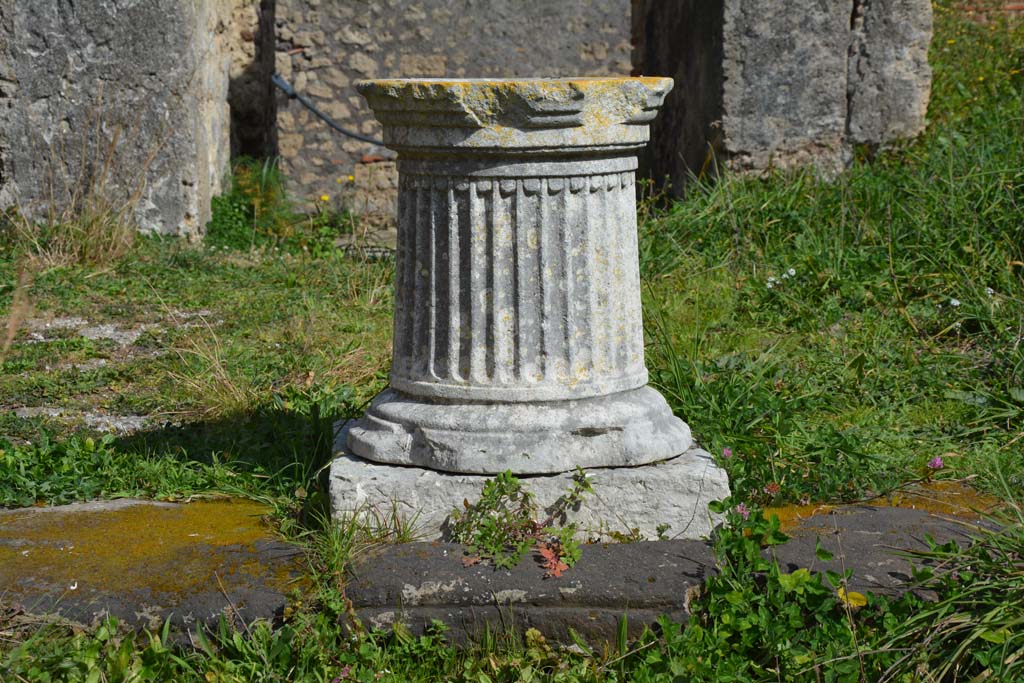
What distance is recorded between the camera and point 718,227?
6195 mm

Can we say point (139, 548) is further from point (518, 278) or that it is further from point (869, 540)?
point (869, 540)

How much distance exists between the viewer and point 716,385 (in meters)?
3.97

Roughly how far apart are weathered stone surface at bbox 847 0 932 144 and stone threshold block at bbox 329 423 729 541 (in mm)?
4644

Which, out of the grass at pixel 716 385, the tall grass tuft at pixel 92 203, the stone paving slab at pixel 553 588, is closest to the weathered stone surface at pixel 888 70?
the grass at pixel 716 385

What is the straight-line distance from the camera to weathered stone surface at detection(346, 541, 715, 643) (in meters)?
2.66

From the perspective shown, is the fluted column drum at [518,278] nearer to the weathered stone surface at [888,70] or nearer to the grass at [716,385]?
the grass at [716,385]

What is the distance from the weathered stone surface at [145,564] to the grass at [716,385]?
0.23 ft

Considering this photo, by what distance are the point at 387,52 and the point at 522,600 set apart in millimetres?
6551

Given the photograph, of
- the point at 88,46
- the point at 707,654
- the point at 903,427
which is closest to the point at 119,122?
the point at 88,46

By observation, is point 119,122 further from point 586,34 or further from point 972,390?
point 972,390

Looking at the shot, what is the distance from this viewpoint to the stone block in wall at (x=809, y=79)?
6.76 meters

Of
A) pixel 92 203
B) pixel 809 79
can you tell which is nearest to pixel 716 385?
pixel 809 79

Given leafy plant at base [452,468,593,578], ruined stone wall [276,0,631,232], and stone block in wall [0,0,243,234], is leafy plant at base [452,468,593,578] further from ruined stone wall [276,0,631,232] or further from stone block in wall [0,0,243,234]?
ruined stone wall [276,0,631,232]

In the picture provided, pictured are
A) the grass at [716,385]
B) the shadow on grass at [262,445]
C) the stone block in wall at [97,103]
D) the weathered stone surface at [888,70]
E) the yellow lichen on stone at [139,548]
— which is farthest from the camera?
the weathered stone surface at [888,70]
